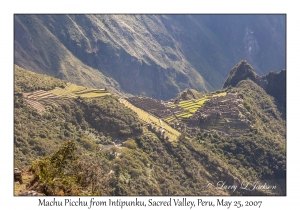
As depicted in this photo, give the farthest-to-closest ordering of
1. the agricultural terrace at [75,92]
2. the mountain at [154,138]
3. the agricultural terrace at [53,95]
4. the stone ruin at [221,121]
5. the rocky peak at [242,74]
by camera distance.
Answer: the rocky peak at [242,74] < the stone ruin at [221,121] < the agricultural terrace at [75,92] < the agricultural terrace at [53,95] < the mountain at [154,138]

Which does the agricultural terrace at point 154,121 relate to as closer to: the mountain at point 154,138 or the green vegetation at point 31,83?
the mountain at point 154,138

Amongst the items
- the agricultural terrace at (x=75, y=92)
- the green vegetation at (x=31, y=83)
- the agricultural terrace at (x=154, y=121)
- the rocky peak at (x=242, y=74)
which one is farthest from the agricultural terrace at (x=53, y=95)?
the rocky peak at (x=242, y=74)

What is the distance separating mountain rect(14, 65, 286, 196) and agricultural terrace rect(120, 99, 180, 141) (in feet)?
0.71

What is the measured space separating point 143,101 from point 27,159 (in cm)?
3292

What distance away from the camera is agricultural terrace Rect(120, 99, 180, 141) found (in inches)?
2634

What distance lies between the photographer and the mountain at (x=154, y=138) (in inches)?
2048

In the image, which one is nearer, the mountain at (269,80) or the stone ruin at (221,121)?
the stone ruin at (221,121)

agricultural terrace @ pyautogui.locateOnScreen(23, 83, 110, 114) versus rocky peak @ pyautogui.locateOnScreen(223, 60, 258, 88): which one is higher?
rocky peak @ pyautogui.locateOnScreen(223, 60, 258, 88)

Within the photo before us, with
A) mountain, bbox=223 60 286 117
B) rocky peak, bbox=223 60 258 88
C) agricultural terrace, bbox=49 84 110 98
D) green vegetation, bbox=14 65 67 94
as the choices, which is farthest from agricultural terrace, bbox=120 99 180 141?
rocky peak, bbox=223 60 258 88

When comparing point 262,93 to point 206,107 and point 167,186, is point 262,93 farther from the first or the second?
point 167,186

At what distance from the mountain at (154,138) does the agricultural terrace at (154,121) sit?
8.6 inches

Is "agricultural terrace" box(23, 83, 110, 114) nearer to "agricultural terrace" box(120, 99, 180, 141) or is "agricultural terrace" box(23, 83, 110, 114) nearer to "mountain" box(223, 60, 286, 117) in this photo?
"agricultural terrace" box(120, 99, 180, 141)

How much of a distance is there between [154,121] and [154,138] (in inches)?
317

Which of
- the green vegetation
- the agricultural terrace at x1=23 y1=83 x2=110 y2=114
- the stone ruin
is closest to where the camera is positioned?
the agricultural terrace at x1=23 y1=83 x2=110 y2=114
